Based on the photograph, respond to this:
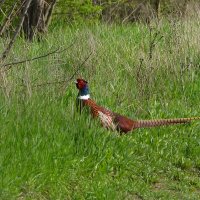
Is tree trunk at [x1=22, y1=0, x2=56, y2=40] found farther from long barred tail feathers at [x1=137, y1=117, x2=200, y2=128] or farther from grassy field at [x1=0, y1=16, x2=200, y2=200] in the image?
long barred tail feathers at [x1=137, y1=117, x2=200, y2=128]

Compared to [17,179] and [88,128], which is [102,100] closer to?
[88,128]

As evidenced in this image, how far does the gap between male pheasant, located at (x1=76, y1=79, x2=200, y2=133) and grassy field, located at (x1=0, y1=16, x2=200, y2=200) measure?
0.08 meters

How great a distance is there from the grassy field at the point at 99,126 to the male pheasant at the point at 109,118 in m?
0.08

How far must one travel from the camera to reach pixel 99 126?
18.7 feet

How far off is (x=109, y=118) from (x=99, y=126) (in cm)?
34

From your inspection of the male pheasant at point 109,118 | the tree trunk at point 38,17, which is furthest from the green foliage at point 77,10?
the male pheasant at point 109,118

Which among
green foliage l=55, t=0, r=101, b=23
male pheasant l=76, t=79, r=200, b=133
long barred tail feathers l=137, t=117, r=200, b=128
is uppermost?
green foliage l=55, t=0, r=101, b=23

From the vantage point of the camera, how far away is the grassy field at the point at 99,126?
16.1 feet

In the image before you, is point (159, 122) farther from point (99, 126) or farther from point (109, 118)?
point (99, 126)

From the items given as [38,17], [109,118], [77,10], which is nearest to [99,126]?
[109,118]

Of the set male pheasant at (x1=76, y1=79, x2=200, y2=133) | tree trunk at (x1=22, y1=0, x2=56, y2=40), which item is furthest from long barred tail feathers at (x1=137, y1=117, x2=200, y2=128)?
tree trunk at (x1=22, y1=0, x2=56, y2=40)

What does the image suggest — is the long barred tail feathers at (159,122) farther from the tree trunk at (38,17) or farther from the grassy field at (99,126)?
the tree trunk at (38,17)

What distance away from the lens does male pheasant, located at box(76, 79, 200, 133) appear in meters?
5.93

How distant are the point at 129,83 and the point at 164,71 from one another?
0.72 meters
